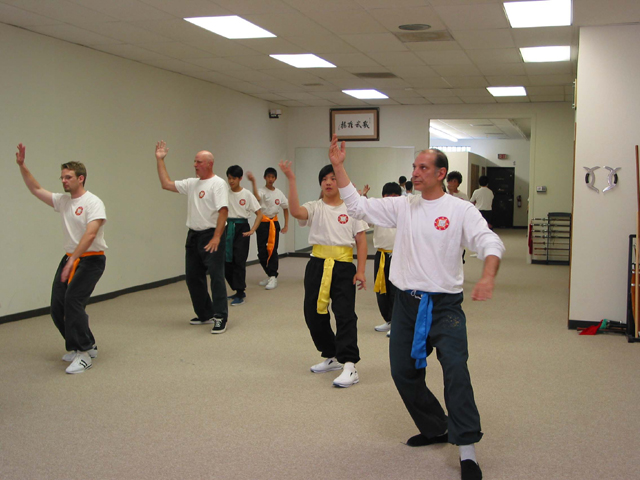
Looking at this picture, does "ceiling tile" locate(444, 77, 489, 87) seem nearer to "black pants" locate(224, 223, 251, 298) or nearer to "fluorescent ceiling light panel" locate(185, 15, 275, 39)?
"fluorescent ceiling light panel" locate(185, 15, 275, 39)

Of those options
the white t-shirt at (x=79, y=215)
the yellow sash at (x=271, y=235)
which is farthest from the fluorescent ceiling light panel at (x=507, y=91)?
the white t-shirt at (x=79, y=215)

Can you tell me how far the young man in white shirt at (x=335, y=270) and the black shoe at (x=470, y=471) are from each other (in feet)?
4.40

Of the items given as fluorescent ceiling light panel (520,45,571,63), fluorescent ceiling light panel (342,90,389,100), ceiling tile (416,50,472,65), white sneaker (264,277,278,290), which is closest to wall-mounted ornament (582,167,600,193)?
fluorescent ceiling light panel (520,45,571,63)

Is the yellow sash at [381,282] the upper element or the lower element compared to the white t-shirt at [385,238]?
lower

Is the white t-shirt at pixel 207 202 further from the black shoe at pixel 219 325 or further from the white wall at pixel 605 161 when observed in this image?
the white wall at pixel 605 161

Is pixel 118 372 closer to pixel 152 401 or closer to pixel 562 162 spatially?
pixel 152 401

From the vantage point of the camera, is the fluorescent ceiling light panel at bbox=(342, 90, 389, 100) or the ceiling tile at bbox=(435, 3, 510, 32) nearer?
the ceiling tile at bbox=(435, 3, 510, 32)

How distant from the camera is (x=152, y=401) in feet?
12.4

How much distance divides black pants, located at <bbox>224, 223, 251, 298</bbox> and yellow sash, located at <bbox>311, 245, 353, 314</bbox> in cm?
309

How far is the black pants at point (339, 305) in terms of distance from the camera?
4004 millimetres

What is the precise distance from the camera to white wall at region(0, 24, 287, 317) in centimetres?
593

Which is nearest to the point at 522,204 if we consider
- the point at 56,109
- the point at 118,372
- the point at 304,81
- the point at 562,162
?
the point at 562,162

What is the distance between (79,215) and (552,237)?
8679 mm

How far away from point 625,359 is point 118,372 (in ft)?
12.1
